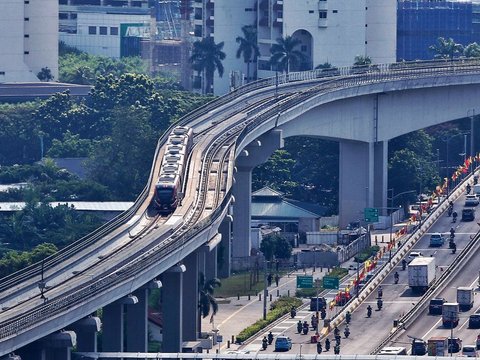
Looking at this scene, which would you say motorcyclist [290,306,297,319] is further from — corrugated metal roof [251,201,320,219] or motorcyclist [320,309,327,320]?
corrugated metal roof [251,201,320,219]

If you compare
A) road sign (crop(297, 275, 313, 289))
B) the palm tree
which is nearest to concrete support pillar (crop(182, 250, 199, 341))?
the palm tree

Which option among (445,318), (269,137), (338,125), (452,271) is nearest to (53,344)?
(445,318)

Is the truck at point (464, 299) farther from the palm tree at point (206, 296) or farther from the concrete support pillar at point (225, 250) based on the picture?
the concrete support pillar at point (225, 250)

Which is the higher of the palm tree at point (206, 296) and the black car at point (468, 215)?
the black car at point (468, 215)

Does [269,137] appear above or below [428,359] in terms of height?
above

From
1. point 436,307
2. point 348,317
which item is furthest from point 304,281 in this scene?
point 436,307

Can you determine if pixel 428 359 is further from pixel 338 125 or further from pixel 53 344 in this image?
pixel 338 125

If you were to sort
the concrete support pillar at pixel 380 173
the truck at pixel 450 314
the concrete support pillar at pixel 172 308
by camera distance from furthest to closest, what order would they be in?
the concrete support pillar at pixel 380 173
the truck at pixel 450 314
the concrete support pillar at pixel 172 308

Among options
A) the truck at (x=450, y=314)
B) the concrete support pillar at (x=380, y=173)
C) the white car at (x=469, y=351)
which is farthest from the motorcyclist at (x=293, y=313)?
the concrete support pillar at (x=380, y=173)
